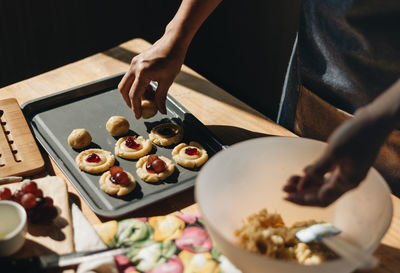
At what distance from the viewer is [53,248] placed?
108 cm

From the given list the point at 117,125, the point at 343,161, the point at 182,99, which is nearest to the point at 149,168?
the point at 117,125

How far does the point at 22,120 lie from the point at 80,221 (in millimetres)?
551

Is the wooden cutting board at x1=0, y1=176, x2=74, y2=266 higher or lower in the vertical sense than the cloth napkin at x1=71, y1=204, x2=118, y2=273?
lower

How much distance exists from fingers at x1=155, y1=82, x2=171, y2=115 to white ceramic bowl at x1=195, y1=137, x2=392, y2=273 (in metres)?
0.55

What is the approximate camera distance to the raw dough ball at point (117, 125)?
1.54m

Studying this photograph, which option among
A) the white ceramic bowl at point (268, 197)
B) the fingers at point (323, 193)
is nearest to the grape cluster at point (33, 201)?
the white ceramic bowl at point (268, 197)

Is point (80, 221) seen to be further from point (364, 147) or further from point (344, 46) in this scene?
point (344, 46)

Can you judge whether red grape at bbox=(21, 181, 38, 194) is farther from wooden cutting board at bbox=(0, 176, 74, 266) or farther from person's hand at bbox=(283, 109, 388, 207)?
person's hand at bbox=(283, 109, 388, 207)

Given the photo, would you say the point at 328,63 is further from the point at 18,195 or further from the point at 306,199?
the point at 18,195

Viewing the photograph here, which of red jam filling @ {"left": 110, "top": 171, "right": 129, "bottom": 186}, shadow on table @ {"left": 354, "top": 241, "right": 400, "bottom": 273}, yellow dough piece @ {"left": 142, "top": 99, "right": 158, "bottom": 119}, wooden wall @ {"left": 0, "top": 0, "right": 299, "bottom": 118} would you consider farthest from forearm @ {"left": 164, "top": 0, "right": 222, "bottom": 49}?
wooden wall @ {"left": 0, "top": 0, "right": 299, "bottom": 118}

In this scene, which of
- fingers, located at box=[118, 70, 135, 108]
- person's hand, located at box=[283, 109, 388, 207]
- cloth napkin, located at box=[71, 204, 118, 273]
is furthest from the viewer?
fingers, located at box=[118, 70, 135, 108]

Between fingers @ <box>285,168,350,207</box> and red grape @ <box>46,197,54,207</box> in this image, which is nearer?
fingers @ <box>285,168,350,207</box>

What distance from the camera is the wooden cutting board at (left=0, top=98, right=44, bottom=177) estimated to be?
4.37ft

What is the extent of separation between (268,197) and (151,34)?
3.09 m
